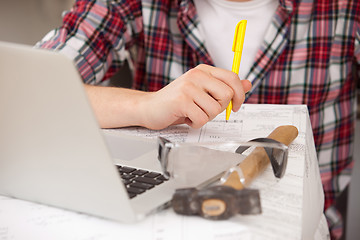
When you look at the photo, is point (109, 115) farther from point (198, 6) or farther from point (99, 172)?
point (198, 6)

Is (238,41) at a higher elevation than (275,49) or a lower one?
higher

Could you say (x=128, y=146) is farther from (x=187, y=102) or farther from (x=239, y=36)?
(x=239, y=36)

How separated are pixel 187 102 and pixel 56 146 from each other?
276 mm

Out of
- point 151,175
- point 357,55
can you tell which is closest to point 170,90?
point 151,175

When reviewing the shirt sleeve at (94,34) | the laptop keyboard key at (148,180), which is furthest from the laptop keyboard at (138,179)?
the shirt sleeve at (94,34)

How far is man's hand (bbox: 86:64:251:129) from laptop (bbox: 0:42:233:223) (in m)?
0.18

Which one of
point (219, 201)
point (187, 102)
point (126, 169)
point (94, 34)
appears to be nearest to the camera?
point (219, 201)

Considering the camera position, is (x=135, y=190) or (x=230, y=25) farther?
(x=230, y=25)

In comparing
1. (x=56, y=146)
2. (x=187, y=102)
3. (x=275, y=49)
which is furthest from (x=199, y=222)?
(x=275, y=49)

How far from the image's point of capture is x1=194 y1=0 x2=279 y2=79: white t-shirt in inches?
44.3

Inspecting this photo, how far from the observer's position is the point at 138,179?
21.5 inches

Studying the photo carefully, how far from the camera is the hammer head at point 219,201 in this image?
463 millimetres

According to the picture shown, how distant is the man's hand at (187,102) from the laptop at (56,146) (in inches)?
7.2

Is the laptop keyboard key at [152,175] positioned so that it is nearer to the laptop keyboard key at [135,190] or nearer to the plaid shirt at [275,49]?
the laptop keyboard key at [135,190]
